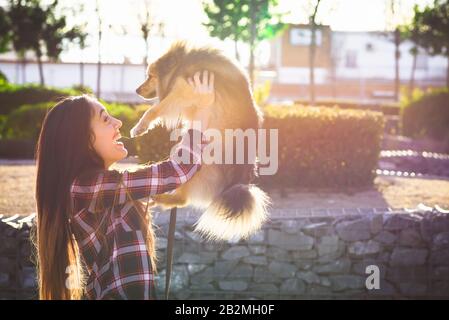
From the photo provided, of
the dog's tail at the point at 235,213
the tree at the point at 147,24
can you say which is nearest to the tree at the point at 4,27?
the tree at the point at 147,24

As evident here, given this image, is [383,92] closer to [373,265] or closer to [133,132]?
[373,265]

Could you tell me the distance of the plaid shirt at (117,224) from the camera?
7.45 ft

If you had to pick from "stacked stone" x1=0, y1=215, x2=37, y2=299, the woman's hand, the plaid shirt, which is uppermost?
the woman's hand

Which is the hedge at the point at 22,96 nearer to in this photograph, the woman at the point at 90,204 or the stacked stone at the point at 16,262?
the stacked stone at the point at 16,262

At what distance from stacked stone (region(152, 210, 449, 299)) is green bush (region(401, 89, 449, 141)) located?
30.2 feet

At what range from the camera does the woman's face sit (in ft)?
7.76

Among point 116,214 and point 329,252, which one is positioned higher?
point 116,214

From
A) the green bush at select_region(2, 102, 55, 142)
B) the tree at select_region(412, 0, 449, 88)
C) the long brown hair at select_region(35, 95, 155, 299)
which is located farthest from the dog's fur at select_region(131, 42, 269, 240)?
the tree at select_region(412, 0, 449, 88)

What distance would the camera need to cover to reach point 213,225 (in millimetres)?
2400

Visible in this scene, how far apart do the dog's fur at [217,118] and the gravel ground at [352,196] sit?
3.24 m

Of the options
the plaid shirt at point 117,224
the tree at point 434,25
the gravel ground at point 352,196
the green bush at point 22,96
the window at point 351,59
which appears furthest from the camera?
the window at point 351,59

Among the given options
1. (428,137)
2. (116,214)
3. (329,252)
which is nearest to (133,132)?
(116,214)

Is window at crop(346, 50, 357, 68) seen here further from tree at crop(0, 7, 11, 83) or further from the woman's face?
the woman's face
